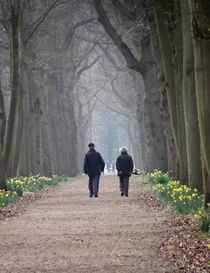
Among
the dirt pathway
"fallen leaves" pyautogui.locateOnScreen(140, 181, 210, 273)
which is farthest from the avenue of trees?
the dirt pathway

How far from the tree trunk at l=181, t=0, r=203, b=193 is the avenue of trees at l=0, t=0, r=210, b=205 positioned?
0.02 m

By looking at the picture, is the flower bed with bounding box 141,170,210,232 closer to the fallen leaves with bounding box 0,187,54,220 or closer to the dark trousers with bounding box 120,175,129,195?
the fallen leaves with bounding box 0,187,54,220

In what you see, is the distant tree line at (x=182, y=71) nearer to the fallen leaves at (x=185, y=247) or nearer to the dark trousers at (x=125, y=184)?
the fallen leaves at (x=185, y=247)

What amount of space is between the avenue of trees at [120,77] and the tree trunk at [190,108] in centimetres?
2

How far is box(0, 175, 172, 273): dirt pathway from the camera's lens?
793cm

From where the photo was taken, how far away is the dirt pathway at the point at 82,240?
793cm

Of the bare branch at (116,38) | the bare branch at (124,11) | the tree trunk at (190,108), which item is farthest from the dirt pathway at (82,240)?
the bare branch at (124,11)

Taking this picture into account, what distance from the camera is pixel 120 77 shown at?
52375mm

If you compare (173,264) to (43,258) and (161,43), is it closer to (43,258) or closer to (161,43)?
(43,258)

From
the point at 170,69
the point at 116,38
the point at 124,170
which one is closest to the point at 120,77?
the point at 116,38

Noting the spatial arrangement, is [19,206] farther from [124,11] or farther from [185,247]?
[124,11]

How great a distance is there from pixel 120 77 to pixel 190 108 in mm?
38308

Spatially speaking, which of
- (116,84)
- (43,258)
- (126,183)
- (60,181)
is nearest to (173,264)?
(43,258)

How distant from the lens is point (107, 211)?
601 inches
